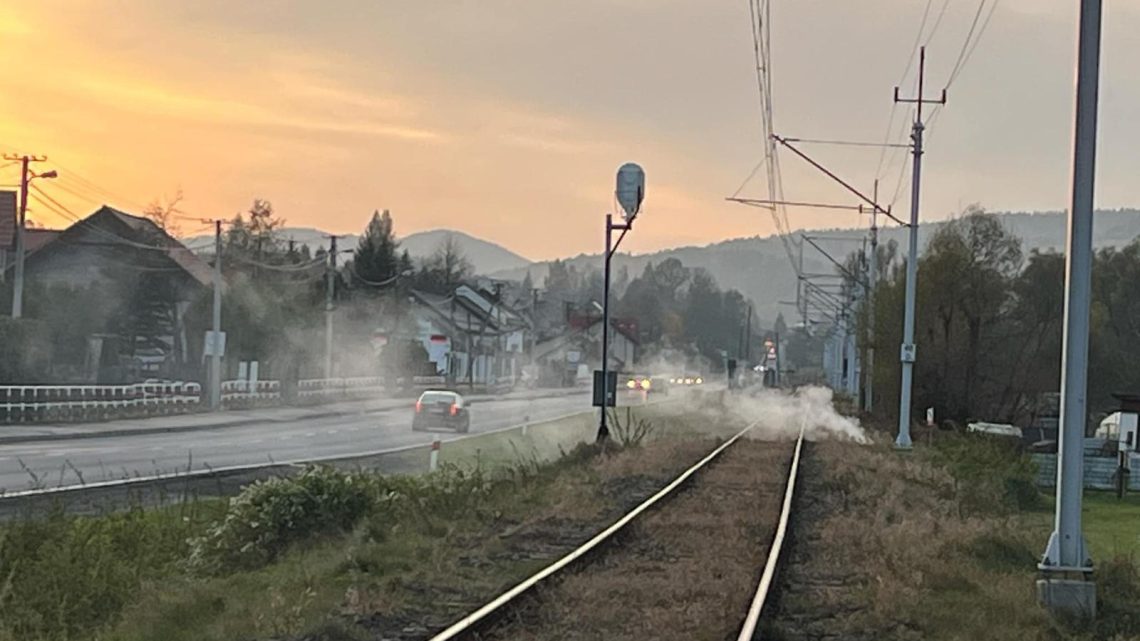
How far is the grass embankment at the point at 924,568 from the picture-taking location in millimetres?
11547

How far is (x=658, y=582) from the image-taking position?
1333 centimetres

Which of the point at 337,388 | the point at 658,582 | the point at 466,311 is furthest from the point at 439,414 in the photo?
the point at 466,311

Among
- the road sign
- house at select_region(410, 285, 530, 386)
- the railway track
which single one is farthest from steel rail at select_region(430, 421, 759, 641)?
house at select_region(410, 285, 530, 386)

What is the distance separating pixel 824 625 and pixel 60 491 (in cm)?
1511

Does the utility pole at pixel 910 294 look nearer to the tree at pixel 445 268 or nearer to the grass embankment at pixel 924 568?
the grass embankment at pixel 924 568

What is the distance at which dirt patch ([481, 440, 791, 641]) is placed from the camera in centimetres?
1098

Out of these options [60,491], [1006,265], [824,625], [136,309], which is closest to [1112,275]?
[1006,265]

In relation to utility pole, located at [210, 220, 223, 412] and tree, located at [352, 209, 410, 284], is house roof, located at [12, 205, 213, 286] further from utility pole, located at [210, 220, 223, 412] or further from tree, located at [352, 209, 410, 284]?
tree, located at [352, 209, 410, 284]

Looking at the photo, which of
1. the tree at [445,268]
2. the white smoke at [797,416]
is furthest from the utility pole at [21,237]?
the tree at [445,268]

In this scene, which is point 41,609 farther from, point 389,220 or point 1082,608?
point 389,220

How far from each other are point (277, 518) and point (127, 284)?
5356cm

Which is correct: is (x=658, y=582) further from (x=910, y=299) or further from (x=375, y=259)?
(x=375, y=259)

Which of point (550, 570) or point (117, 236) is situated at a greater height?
point (117, 236)

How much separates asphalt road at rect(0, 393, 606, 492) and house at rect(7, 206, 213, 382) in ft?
49.4
